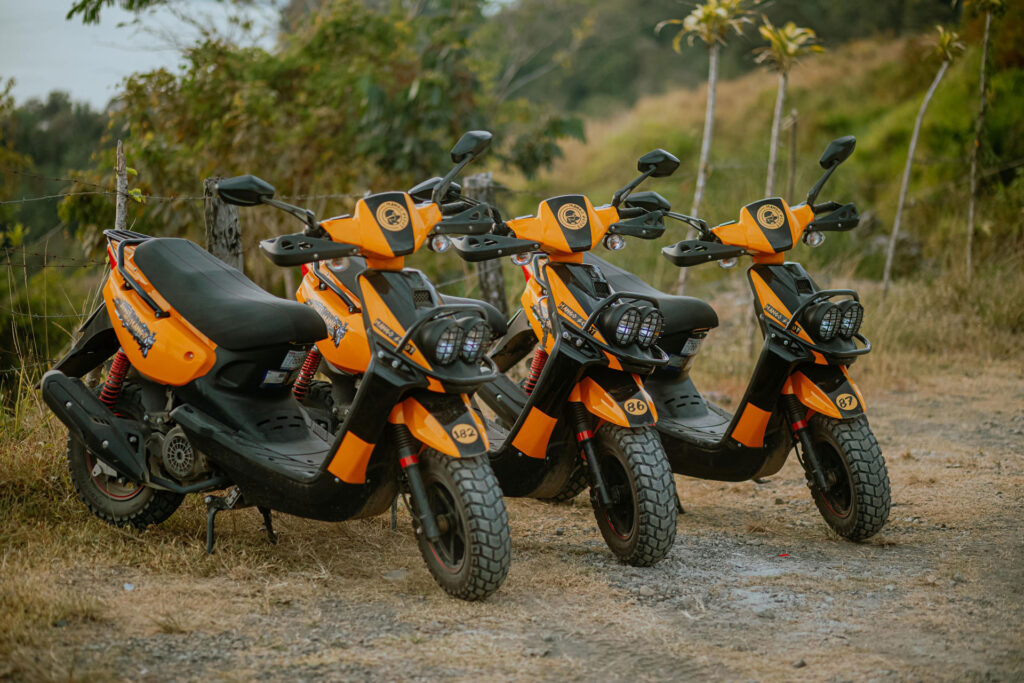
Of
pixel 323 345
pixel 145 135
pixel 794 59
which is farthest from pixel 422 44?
pixel 323 345

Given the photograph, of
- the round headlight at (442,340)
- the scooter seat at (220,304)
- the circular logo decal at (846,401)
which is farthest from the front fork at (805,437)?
the scooter seat at (220,304)

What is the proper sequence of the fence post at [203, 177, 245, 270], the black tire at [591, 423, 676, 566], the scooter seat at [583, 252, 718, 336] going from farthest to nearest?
1. the fence post at [203, 177, 245, 270]
2. the scooter seat at [583, 252, 718, 336]
3. the black tire at [591, 423, 676, 566]

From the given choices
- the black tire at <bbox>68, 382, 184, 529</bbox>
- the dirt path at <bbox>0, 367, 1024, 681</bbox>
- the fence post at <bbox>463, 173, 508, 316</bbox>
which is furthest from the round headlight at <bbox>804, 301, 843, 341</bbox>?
the fence post at <bbox>463, 173, 508, 316</bbox>

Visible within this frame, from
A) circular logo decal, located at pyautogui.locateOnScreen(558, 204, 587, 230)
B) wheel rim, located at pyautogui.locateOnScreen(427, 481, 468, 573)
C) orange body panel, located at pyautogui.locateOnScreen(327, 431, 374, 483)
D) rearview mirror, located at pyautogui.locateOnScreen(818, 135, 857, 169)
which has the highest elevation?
rearview mirror, located at pyautogui.locateOnScreen(818, 135, 857, 169)

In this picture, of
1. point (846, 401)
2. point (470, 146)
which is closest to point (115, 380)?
point (470, 146)

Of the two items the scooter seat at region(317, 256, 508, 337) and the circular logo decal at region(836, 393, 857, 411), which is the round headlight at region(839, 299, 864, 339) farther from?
the scooter seat at region(317, 256, 508, 337)

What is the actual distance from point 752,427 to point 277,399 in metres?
1.96

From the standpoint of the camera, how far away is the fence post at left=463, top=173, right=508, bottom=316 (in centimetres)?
651

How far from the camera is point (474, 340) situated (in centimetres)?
348

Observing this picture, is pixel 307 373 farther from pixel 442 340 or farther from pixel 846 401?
pixel 846 401

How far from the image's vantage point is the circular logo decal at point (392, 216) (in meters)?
3.60

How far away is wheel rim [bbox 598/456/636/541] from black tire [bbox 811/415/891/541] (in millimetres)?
863

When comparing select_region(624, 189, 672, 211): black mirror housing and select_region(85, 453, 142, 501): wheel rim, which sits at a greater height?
select_region(624, 189, 672, 211): black mirror housing

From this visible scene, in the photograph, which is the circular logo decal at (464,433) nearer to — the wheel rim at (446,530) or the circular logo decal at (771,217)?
the wheel rim at (446,530)
